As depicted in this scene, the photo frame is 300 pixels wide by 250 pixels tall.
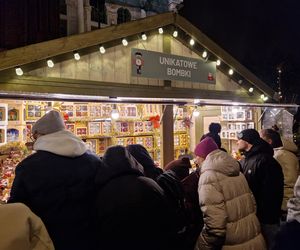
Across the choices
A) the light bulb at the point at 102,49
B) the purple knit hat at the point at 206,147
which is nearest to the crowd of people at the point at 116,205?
the purple knit hat at the point at 206,147

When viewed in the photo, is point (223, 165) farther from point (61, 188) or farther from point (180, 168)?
point (61, 188)

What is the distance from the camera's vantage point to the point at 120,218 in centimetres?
229

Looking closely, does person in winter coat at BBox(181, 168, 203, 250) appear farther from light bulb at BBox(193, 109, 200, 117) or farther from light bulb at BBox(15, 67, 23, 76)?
light bulb at BBox(193, 109, 200, 117)

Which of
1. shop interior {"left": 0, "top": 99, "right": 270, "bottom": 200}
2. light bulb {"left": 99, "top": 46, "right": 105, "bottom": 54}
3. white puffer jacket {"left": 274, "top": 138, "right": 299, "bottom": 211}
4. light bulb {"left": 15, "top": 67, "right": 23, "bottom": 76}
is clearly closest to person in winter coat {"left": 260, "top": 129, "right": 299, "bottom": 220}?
white puffer jacket {"left": 274, "top": 138, "right": 299, "bottom": 211}

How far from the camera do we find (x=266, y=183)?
4.05 m

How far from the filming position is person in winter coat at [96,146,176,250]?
2.29m

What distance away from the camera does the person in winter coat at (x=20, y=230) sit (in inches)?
69.4

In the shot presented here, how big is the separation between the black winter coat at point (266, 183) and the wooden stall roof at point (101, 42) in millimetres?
3215

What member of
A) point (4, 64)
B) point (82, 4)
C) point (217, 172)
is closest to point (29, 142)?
point (4, 64)

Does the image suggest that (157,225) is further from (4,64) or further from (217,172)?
(4,64)

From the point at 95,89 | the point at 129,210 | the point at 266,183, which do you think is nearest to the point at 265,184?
the point at 266,183

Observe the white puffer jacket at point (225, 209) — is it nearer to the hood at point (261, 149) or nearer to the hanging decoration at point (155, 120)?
the hood at point (261, 149)

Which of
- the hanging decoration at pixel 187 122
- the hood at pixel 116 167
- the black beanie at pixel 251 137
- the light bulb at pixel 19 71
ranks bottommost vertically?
the hood at pixel 116 167

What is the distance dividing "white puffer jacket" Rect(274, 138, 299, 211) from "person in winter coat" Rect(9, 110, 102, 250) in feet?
13.0
